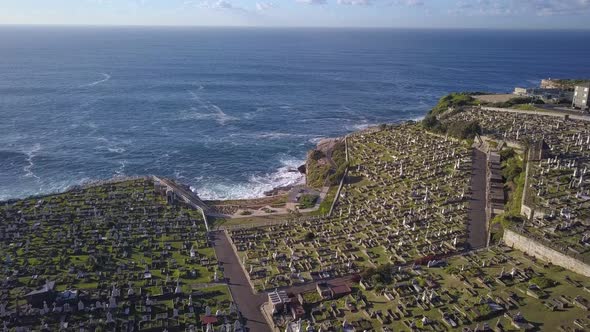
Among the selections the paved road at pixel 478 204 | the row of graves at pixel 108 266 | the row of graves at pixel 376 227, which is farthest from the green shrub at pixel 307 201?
the paved road at pixel 478 204

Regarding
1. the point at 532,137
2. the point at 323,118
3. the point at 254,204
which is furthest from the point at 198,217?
the point at 323,118

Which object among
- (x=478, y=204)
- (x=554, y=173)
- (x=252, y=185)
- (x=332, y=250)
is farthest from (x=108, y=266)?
(x=554, y=173)

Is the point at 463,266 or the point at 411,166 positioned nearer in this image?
the point at 463,266

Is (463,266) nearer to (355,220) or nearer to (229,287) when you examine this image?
(355,220)

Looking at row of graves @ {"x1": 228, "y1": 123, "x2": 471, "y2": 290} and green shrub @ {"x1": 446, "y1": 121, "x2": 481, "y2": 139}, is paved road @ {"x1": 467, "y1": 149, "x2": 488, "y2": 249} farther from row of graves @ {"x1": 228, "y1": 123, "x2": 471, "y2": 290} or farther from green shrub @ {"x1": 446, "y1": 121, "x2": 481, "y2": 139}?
green shrub @ {"x1": 446, "y1": 121, "x2": 481, "y2": 139}

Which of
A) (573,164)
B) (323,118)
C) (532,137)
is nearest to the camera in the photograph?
(573,164)

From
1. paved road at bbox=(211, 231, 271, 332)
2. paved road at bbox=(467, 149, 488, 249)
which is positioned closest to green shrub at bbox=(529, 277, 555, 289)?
paved road at bbox=(467, 149, 488, 249)
